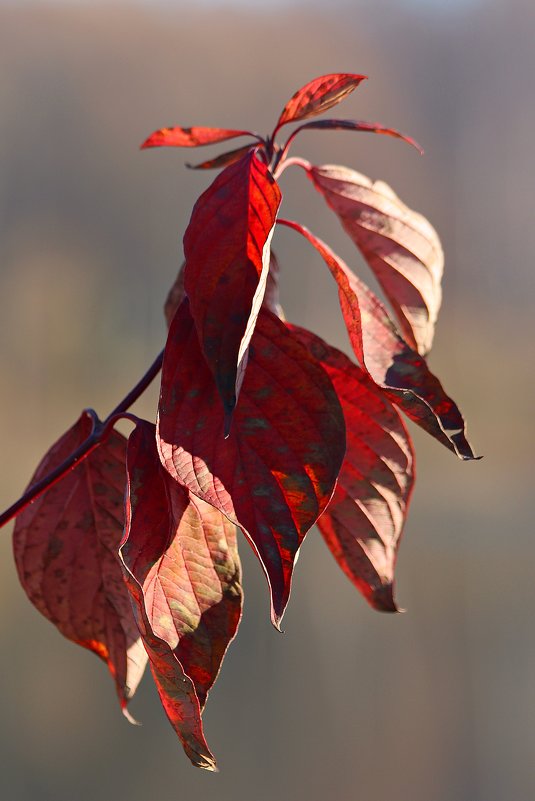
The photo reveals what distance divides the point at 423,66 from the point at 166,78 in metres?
0.50

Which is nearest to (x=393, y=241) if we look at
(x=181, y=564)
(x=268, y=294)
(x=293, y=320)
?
(x=268, y=294)

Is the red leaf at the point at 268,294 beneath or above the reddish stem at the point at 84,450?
above

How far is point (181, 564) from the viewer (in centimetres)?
24

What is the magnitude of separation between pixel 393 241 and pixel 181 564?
16 centimetres

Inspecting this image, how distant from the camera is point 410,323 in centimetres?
33

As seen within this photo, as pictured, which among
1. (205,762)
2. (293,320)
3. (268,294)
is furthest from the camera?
(293,320)

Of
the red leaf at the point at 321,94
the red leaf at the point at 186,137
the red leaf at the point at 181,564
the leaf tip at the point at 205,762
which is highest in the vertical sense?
the red leaf at the point at 186,137

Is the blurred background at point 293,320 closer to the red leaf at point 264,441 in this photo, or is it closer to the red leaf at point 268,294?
the red leaf at point 268,294

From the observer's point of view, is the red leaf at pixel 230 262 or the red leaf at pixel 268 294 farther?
the red leaf at pixel 268 294

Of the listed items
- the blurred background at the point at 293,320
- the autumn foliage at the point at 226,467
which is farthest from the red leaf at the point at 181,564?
the blurred background at the point at 293,320

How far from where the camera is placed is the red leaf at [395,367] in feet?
0.74

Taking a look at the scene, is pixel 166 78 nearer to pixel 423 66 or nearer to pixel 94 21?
pixel 94 21

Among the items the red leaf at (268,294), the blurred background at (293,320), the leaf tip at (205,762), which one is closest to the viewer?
the leaf tip at (205,762)

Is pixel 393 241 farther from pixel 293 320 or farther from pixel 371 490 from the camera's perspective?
pixel 293 320
